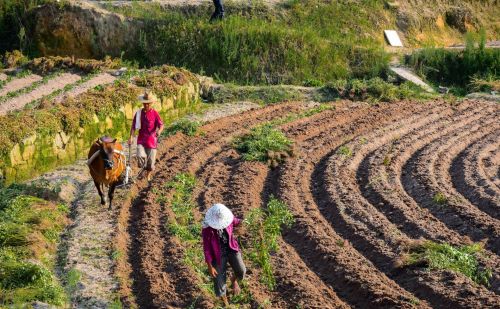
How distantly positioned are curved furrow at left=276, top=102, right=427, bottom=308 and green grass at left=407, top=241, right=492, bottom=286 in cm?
57

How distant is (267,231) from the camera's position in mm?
11555

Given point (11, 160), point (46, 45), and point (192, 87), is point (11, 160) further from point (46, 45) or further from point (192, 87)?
point (46, 45)

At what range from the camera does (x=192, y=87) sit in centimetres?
1920

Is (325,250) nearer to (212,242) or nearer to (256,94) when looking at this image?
→ (212,242)

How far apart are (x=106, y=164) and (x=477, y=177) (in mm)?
5882

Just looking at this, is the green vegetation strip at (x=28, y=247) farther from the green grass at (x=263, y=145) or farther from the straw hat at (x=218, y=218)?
the green grass at (x=263, y=145)

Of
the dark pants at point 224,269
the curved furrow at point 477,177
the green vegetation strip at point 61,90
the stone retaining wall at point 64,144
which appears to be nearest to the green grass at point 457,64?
the curved furrow at point 477,177

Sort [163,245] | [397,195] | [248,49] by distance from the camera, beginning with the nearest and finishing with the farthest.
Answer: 1. [163,245]
2. [397,195]
3. [248,49]

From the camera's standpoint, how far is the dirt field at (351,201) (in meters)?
9.77

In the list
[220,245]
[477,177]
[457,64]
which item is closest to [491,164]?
[477,177]

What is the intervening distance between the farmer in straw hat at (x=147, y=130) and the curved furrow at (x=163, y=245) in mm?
463

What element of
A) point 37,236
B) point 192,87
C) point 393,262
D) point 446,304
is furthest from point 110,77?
point 446,304

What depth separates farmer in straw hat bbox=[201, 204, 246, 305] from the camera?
907 cm

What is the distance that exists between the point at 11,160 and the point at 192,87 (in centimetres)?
619
